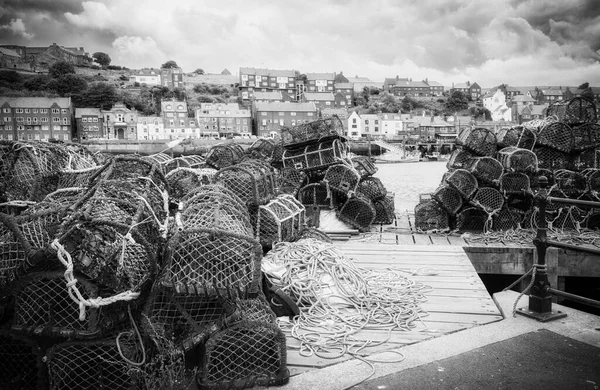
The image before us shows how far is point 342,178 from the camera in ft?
24.2

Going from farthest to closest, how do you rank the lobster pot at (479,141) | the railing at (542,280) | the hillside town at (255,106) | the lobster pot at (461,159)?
the hillside town at (255,106) < the lobster pot at (461,159) < the lobster pot at (479,141) < the railing at (542,280)

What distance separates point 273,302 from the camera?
3465 mm

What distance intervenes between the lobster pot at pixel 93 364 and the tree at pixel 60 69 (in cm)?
12097

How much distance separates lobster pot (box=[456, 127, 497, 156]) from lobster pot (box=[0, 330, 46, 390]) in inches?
292

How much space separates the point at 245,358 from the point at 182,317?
0.46 metres

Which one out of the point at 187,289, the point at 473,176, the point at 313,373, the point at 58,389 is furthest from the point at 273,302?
the point at 473,176

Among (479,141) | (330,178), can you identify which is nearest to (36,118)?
(330,178)

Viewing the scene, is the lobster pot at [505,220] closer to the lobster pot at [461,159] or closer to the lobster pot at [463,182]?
the lobster pot at [463,182]

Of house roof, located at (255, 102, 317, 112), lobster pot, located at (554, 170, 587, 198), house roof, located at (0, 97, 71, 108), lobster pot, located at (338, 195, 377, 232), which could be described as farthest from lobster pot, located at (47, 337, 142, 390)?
house roof, located at (0, 97, 71, 108)

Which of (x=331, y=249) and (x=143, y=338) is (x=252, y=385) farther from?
(x=331, y=249)

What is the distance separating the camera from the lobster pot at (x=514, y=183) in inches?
277

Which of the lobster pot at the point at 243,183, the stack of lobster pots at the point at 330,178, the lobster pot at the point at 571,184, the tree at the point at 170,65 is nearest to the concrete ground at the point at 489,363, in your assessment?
the lobster pot at the point at 243,183

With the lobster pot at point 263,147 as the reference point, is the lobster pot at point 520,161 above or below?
below

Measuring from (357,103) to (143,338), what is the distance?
115827mm
